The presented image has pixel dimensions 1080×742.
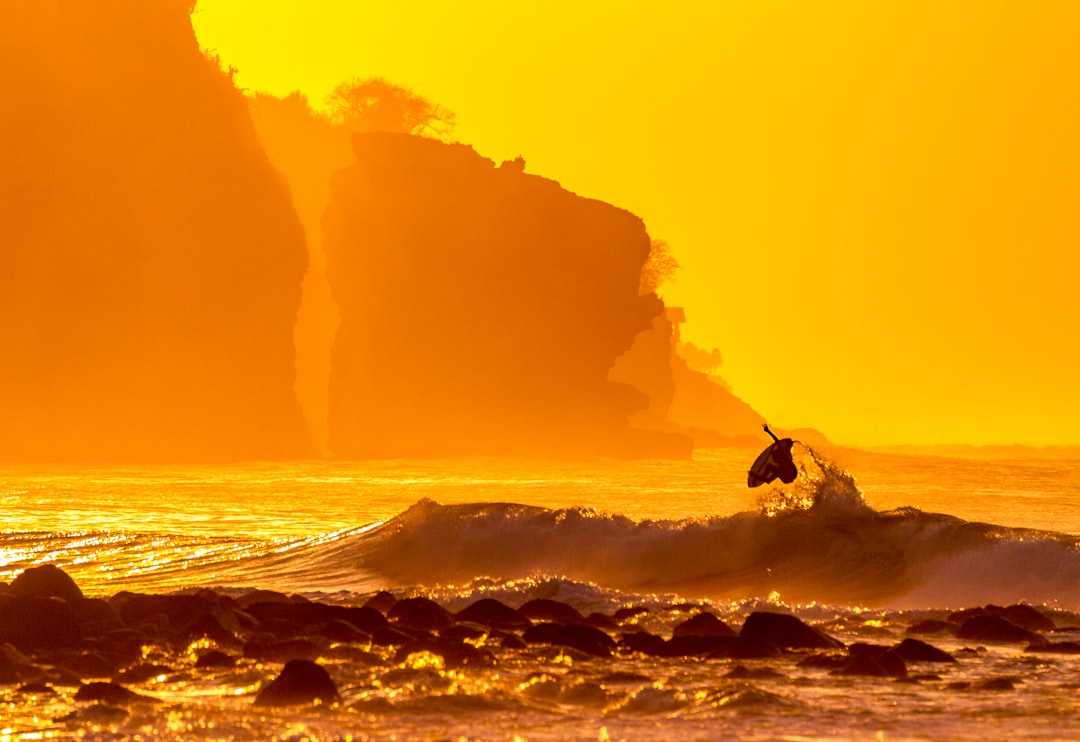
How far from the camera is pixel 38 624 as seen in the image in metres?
14.7

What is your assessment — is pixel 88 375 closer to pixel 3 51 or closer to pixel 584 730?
pixel 3 51

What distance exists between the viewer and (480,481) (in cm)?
6075

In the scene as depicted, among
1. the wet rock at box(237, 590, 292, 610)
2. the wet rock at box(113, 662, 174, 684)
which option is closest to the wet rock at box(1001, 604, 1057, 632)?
the wet rock at box(237, 590, 292, 610)

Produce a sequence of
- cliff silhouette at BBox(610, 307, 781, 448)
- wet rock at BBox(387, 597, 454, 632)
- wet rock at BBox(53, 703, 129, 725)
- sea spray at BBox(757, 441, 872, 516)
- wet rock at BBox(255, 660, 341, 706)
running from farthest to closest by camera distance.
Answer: cliff silhouette at BBox(610, 307, 781, 448) < sea spray at BBox(757, 441, 872, 516) < wet rock at BBox(387, 597, 454, 632) < wet rock at BBox(255, 660, 341, 706) < wet rock at BBox(53, 703, 129, 725)

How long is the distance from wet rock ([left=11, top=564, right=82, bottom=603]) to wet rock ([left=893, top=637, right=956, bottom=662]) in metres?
8.30

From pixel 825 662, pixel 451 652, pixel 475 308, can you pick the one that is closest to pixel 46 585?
pixel 451 652

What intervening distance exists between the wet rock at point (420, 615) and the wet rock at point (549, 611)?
110 centimetres

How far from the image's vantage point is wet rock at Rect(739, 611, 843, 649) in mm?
14609

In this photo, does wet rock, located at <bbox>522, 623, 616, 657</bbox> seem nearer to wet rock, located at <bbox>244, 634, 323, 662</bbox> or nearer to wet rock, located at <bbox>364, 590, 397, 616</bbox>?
wet rock, located at <bbox>244, 634, 323, 662</bbox>

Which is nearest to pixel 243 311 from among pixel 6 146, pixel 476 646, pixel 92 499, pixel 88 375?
pixel 88 375

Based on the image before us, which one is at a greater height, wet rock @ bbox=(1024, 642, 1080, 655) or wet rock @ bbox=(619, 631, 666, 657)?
wet rock @ bbox=(619, 631, 666, 657)

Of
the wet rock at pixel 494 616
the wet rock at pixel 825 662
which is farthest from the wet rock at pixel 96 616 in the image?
the wet rock at pixel 825 662

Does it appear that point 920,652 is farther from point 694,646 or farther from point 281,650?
point 281,650

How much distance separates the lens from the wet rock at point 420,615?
1590cm
